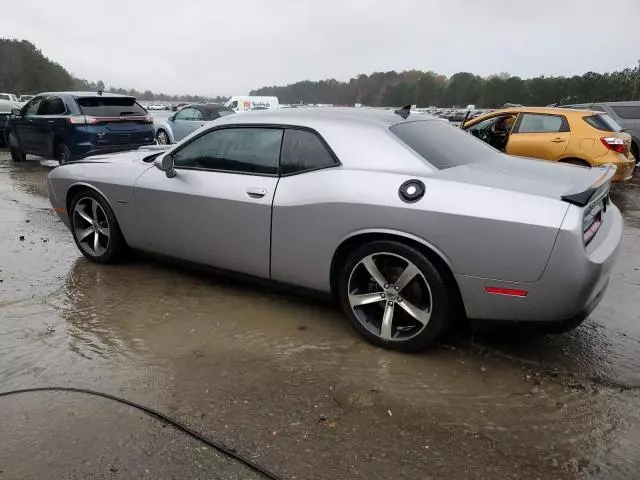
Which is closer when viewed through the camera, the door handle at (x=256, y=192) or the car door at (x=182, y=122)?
the door handle at (x=256, y=192)

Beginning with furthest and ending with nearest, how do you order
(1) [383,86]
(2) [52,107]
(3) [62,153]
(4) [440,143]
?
(1) [383,86]
(2) [52,107]
(3) [62,153]
(4) [440,143]

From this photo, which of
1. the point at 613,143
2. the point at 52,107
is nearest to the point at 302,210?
the point at 613,143

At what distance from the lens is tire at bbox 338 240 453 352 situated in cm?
300

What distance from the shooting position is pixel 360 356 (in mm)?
3186

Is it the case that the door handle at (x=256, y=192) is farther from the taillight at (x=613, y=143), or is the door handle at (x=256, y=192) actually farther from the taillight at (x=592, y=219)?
the taillight at (x=613, y=143)

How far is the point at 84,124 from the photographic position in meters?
9.47

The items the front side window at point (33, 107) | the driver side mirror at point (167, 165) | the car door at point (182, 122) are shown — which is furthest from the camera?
the car door at point (182, 122)

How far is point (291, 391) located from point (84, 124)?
330 inches

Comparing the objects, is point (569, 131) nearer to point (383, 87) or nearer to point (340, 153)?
point (340, 153)

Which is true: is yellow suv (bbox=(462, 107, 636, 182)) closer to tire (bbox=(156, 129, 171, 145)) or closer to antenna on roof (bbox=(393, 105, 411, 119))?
antenna on roof (bbox=(393, 105, 411, 119))

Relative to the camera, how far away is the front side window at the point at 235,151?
12.0ft

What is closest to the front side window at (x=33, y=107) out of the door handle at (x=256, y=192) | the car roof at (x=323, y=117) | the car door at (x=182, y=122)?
the car door at (x=182, y=122)

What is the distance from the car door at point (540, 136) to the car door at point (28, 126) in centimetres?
918

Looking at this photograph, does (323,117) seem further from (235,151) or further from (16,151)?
(16,151)
